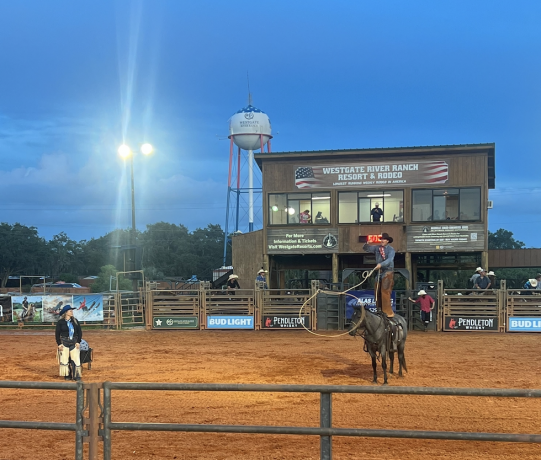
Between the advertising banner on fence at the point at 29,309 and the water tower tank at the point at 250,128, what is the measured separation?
3562 cm

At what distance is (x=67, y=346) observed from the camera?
531 inches

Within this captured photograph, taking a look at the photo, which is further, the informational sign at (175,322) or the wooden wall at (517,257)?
the wooden wall at (517,257)

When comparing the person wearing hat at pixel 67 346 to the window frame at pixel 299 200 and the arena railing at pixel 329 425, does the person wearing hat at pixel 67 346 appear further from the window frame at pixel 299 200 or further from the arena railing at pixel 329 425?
the window frame at pixel 299 200

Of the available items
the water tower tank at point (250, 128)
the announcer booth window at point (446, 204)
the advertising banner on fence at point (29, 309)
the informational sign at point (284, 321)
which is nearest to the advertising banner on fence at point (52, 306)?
the advertising banner on fence at point (29, 309)

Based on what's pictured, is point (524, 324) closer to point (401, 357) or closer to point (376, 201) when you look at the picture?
point (376, 201)

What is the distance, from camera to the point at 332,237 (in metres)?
32.4

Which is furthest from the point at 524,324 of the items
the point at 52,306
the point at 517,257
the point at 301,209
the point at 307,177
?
the point at 52,306

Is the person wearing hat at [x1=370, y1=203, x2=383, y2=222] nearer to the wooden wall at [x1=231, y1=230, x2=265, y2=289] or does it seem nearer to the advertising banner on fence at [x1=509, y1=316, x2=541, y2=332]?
the wooden wall at [x1=231, y1=230, x2=265, y2=289]

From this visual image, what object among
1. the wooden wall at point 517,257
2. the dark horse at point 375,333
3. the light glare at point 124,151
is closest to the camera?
the dark horse at point 375,333

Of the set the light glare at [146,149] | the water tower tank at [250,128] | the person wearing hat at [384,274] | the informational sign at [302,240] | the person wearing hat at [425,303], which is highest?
the water tower tank at [250,128]

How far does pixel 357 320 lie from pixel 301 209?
818 inches

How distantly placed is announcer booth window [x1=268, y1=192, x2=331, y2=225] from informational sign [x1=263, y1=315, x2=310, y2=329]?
8.66 metres

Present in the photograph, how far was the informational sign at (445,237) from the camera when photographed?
30953mm

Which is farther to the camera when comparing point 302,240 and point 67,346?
point 302,240
